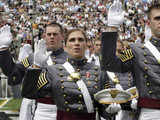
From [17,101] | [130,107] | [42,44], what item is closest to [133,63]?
[42,44]

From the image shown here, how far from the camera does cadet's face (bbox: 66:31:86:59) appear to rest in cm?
354

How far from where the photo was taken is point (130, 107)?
15.1 ft

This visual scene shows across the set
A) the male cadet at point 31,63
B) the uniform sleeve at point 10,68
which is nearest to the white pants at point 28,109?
the male cadet at point 31,63

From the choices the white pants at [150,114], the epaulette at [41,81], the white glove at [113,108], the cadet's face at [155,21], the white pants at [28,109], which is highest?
the cadet's face at [155,21]

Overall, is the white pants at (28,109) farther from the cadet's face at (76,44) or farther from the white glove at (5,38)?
the cadet's face at (76,44)

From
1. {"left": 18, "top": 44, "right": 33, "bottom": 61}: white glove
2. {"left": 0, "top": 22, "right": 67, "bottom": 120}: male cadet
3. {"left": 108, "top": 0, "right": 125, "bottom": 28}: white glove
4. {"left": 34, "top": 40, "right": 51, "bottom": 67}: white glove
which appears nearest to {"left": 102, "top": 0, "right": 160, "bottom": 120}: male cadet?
{"left": 108, "top": 0, "right": 125, "bottom": 28}: white glove

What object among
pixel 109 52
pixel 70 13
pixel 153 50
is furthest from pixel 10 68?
pixel 70 13

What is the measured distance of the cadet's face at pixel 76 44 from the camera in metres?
3.54

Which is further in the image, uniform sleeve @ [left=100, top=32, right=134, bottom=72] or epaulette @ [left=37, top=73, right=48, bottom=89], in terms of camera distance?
epaulette @ [left=37, top=73, right=48, bottom=89]

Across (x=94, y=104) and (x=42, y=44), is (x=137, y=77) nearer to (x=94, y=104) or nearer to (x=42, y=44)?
(x=94, y=104)

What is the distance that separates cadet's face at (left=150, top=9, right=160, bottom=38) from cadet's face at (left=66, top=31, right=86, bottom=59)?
0.69 metres

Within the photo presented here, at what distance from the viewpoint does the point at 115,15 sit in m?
3.39

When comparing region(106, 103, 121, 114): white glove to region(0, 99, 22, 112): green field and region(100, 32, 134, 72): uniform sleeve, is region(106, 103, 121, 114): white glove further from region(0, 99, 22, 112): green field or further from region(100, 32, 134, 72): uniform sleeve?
region(0, 99, 22, 112): green field

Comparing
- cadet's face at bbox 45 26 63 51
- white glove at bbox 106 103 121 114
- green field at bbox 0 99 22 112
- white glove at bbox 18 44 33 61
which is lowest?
green field at bbox 0 99 22 112
